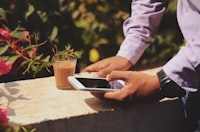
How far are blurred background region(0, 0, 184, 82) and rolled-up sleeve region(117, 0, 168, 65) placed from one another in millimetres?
553

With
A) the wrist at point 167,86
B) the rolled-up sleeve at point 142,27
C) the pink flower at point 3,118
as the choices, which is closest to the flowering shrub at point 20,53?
the rolled-up sleeve at point 142,27

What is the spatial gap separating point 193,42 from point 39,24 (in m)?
1.40

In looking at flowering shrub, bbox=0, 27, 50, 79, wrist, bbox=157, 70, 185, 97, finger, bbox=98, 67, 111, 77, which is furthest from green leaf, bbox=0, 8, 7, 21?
wrist, bbox=157, 70, 185, 97

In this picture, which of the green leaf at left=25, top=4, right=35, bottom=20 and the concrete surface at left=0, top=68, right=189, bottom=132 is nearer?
the concrete surface at left=0, top=68, right=189, bottom=132

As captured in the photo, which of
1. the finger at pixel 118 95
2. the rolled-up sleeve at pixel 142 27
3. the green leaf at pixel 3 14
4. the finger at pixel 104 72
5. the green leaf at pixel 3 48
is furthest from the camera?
the green leaf at pixel 3 14

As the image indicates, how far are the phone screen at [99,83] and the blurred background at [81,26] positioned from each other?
61cm

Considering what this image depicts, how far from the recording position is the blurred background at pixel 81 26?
301 centimetres

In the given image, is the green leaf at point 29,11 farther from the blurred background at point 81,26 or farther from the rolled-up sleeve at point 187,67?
the rolled-up sleeve at point 187,67

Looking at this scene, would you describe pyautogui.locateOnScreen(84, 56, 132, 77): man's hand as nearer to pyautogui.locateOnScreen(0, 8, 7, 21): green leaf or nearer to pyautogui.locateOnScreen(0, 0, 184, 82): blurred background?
pyautogui.locateOnScreen(0, 0, 184, 82): blurred background

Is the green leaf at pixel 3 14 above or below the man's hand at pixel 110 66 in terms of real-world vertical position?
below

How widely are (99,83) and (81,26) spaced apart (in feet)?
5.62

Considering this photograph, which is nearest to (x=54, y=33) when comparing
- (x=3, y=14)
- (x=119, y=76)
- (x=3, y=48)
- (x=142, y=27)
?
(x=3, y=14)

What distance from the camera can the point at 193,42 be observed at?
1.86 metres

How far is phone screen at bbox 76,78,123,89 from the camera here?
2.05 meters
